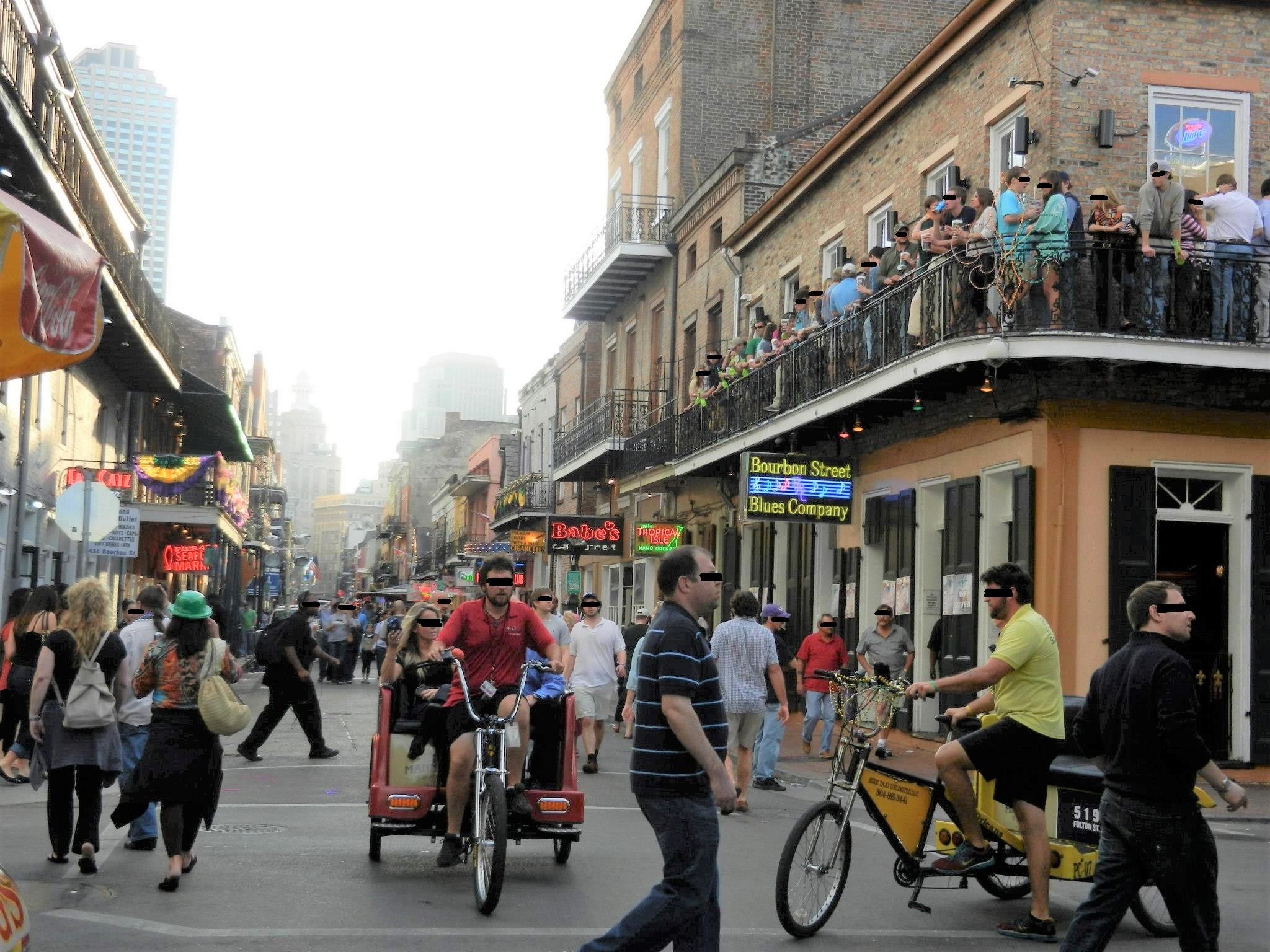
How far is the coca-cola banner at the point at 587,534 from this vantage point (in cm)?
3247

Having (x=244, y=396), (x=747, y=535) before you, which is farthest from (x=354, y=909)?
(x=244, y=396)

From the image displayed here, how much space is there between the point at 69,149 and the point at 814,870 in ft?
50.6

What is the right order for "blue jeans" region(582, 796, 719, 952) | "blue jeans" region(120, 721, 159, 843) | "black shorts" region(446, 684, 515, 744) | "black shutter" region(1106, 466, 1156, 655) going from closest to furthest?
"blue jeans" region(582, 796, 719, 952), "black shorts" region(446, 684, 515, 744), "blue jeans" region(120, 721, 159, 843), "black shutter" region(1106, 466, 1156, 655)

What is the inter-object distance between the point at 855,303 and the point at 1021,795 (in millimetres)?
12041

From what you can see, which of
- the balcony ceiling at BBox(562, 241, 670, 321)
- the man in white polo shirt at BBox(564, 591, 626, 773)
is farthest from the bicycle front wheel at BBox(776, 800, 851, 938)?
the balcony ceiling at BBox(562, 241, 670, 321)

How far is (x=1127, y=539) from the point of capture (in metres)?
16.0

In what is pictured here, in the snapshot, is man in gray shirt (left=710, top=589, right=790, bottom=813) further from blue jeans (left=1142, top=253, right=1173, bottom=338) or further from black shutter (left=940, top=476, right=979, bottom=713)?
blue jeans (left=1142, top=253, right=1173, bottom=338)

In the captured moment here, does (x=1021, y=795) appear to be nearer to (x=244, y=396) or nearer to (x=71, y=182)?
(x=71, y=182)

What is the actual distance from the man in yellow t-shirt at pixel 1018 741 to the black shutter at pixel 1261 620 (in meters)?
9.40

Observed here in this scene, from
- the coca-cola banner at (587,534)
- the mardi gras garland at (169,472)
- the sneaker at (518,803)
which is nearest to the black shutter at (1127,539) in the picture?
the sneaker at (518,803)

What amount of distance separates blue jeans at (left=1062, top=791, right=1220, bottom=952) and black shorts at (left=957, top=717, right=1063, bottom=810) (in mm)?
1723

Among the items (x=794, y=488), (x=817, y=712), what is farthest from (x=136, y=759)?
(x=794, y=488)

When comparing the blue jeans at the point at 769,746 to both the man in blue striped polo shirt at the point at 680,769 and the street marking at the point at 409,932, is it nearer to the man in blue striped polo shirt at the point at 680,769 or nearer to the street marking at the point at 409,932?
the street marking at the point at 409,932

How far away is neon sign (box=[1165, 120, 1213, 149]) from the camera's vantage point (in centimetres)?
1692
